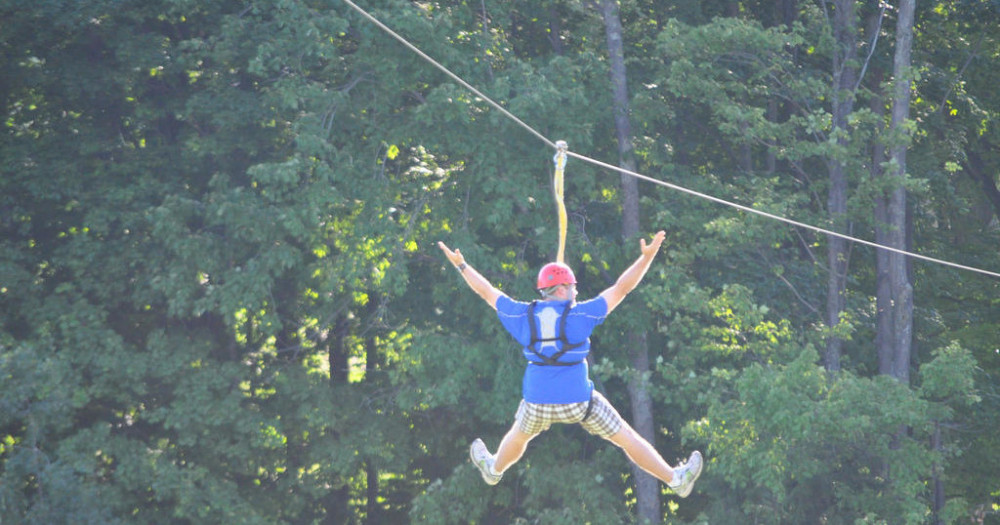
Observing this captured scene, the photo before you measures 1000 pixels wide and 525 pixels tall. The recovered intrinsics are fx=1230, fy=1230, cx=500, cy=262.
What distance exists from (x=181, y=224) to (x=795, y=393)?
271 inches

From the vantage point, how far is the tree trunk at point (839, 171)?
1364 centimetres

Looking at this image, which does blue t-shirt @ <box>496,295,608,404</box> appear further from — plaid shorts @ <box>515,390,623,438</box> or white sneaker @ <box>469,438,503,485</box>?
white sneaker @ <box>469,438,503,485</box>

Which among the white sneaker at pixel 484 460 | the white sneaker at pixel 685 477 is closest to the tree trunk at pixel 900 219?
the white sneaker at pixel 685 477

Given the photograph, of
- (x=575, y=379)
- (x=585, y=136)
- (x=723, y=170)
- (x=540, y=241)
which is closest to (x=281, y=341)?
(x=540, y=241)

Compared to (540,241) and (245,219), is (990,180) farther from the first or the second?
(245,219)

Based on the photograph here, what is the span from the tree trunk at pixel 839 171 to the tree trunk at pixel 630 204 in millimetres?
2128

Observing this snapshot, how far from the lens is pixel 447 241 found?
1355cm

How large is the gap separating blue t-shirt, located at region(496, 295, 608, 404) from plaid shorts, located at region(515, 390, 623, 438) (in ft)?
0.14

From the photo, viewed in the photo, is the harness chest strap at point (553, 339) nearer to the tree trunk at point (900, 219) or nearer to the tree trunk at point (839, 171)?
the tree trunk at point (839, 171)

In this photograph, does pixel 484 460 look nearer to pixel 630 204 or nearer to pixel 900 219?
pixel 630 204

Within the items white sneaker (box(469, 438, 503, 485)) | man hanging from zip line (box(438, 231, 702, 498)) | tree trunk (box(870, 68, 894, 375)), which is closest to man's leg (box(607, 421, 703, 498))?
man hanging from zip line (box(438, 231, 702, 498))

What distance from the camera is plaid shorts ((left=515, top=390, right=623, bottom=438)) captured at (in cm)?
657

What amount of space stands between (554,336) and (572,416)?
0.52 metres

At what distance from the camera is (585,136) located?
1338 cm
